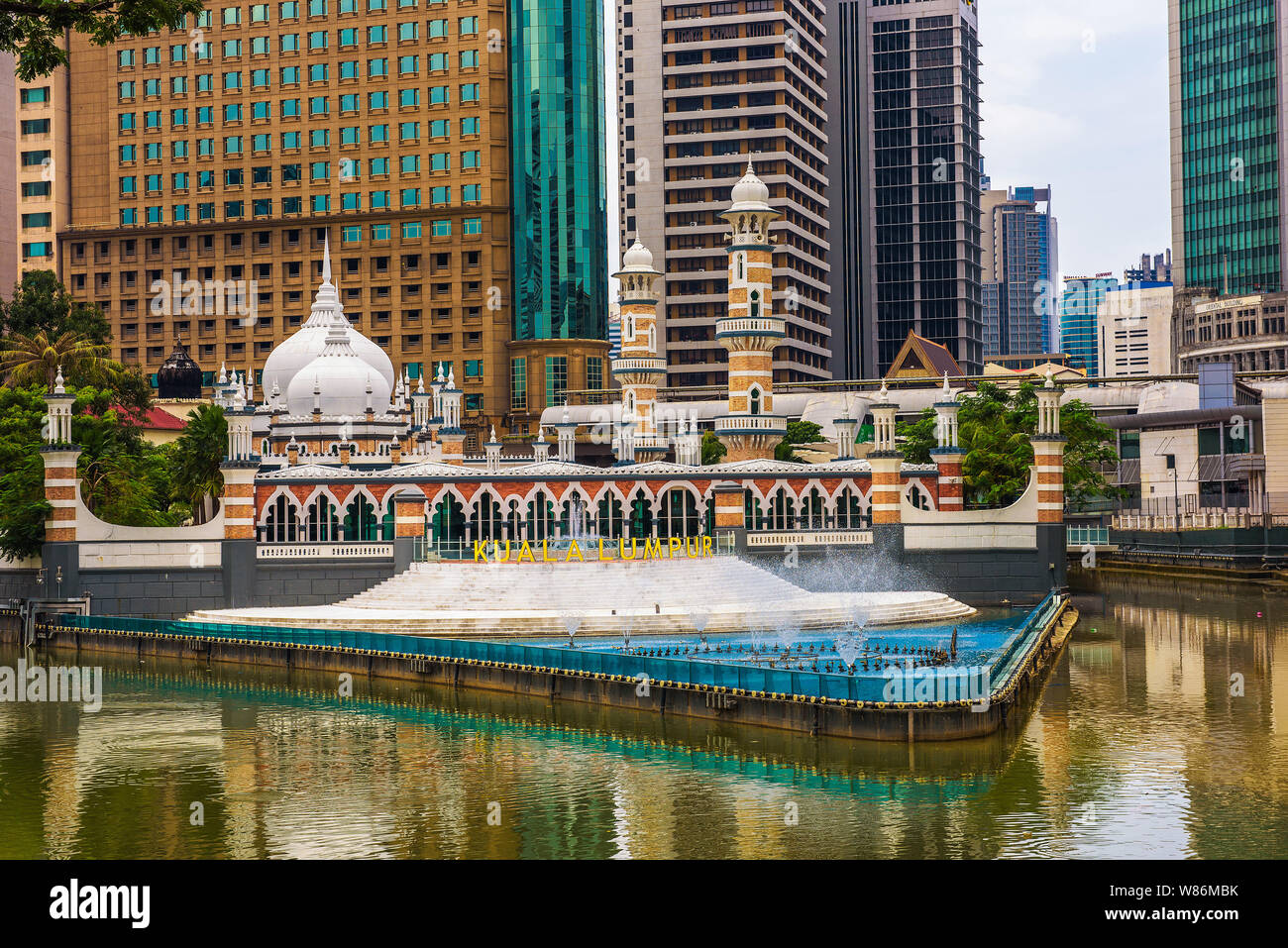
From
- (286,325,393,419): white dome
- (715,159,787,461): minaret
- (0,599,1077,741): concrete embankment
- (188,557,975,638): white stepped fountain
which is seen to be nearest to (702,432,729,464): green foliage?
(715,159,787,461): minaret

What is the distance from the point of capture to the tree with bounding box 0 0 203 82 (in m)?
23.2

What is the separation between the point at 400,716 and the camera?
4156 centimetres

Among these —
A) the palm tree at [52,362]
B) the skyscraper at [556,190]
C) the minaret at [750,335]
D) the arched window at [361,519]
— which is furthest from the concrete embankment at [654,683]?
the skyscraper at [556,190]

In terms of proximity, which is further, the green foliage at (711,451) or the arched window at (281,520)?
the green foliage at (711,451)

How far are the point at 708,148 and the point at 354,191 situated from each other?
37586 mm

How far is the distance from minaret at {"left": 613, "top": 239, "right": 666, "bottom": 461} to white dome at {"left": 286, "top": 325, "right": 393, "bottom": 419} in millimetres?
13692

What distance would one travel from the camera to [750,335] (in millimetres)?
75125

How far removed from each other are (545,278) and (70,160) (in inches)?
2003

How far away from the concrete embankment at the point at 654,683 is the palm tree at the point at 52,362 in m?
21.2

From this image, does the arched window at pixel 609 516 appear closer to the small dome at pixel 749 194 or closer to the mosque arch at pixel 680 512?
the mosque arch at pixel 680 512

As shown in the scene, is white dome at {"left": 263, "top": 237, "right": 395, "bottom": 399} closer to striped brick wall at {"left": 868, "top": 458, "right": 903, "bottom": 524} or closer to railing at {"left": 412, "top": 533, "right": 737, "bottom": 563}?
railing at {"left": 412, "top": 533, "right": 737, "bottom": 563}

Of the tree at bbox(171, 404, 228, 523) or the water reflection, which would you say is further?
the tree at bbox(171, 404, 228, 523)

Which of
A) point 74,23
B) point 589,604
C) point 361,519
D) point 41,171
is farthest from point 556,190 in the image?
point 74,23

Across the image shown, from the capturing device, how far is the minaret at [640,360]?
8450 cm
